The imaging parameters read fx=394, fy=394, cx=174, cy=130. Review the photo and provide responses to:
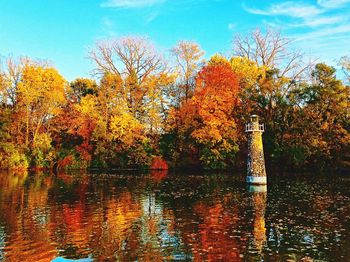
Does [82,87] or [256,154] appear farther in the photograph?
[82,87]

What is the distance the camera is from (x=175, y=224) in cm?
1936

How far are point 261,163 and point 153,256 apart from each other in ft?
72.8

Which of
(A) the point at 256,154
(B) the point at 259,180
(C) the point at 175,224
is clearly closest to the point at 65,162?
(A) the point at 256,154

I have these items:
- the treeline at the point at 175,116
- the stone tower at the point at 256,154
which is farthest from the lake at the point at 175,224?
the treeline at the point at 175,116

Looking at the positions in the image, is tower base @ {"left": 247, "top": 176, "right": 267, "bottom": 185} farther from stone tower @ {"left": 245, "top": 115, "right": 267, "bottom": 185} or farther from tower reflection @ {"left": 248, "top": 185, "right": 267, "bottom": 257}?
tower reflection @ {"left": 248, "top": 185, "right": 267, "bottom": 257}

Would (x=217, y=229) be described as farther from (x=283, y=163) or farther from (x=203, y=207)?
(x=283, y=163)

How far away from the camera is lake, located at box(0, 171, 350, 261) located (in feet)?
46.7

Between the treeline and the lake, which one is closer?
the lake

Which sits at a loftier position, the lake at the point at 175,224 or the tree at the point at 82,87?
the tree at the point at 82,87

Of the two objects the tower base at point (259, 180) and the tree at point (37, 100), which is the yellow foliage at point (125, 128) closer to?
the tree at point (37, 100)

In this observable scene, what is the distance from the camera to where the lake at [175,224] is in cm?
1424

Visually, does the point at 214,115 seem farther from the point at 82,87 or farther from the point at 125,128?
the point at 82,87

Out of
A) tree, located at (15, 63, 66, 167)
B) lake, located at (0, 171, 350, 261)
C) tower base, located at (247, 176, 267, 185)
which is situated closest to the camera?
lake, located at (0, 171, 350, 261)

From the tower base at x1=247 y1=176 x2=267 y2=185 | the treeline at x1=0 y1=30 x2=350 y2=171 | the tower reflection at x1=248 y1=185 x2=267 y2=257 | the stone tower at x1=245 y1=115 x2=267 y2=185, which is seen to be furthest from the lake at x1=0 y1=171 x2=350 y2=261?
the treeline at x1=0 y1=30 x2=350 y2=171
